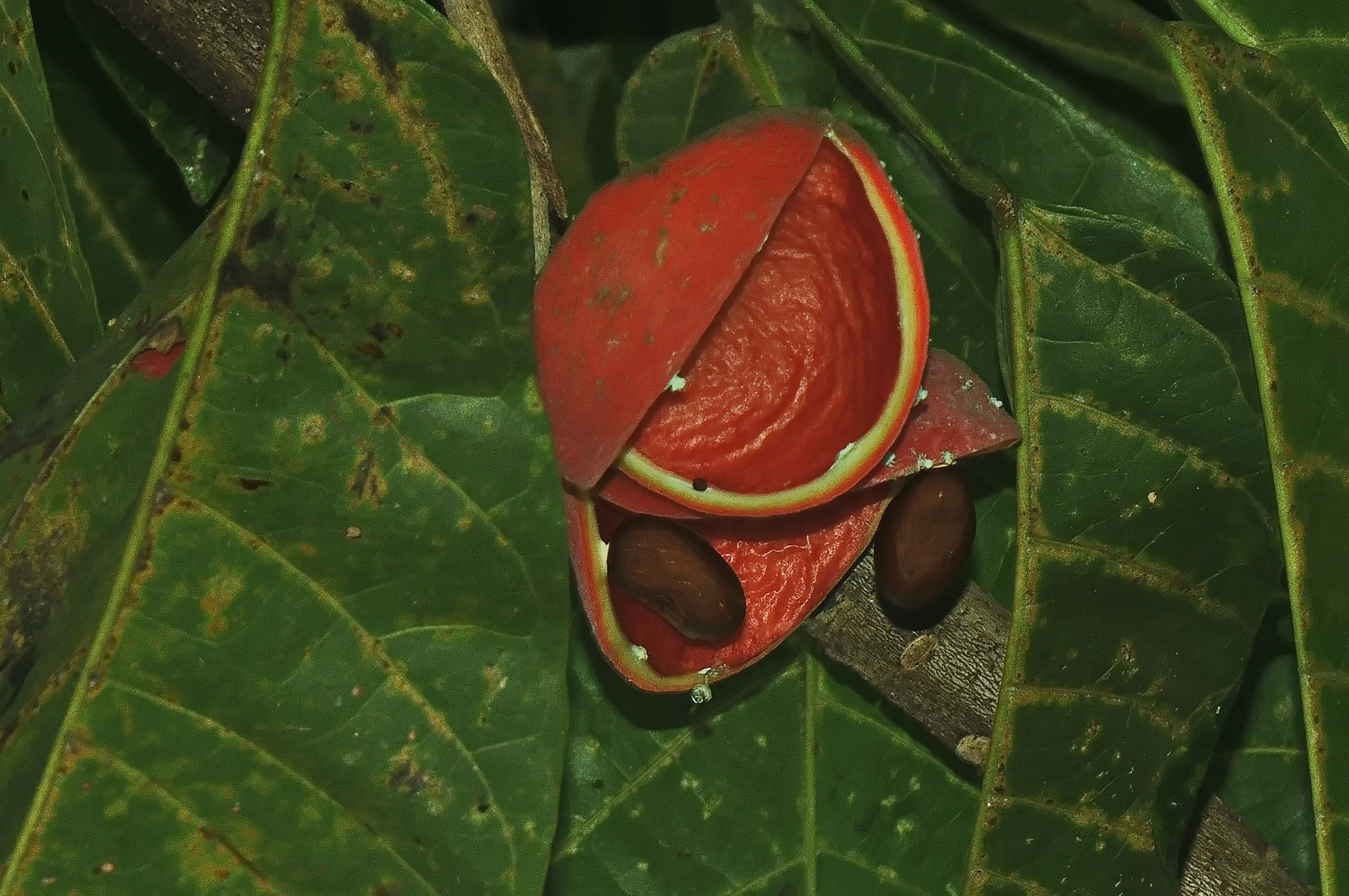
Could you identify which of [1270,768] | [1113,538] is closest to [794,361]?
[1113,538]

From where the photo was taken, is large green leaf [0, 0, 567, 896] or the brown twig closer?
large green leaf [0, 0, 567, 896]

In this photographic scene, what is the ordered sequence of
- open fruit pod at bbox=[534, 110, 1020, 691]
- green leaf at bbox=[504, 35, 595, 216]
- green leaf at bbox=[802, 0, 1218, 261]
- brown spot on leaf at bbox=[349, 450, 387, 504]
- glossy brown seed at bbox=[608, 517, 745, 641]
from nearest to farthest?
brown spot on leaf at bbox=[349, 450, 387, 504] → open fruit pod at bbox=[534, 110, 1020, 691] → glossy brown seed at bbox=[608, 517, 745, 641] → green leaf at bbox=[802, 0, 1218, 261] → green leaf at bbox=[504, 35, 595, 216]

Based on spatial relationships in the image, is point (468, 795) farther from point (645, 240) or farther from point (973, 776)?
point (973, 776)

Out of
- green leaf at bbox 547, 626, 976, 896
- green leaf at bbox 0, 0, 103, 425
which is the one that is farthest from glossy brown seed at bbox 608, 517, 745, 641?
green leaf at bbox 0, 0, 103, 425

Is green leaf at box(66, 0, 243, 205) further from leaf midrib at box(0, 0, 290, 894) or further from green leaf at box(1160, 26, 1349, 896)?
green leaf at box(1160, 26, 1349, 896)

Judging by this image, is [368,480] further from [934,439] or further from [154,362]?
[934,439]

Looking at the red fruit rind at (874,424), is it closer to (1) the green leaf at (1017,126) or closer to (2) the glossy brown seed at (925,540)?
(2) the glossy brown seed at (925,540)

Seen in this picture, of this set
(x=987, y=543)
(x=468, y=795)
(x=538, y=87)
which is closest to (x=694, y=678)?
(x=468, y=795)
